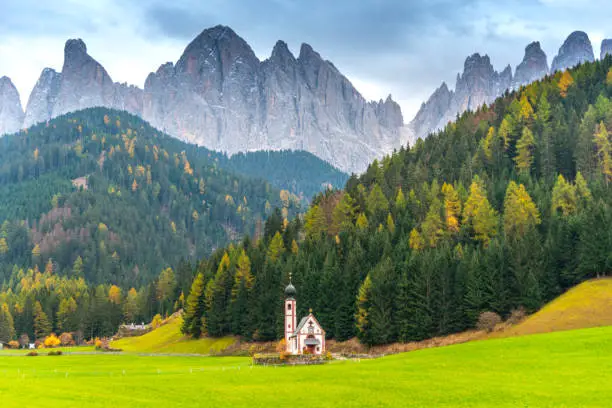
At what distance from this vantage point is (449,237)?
117 m

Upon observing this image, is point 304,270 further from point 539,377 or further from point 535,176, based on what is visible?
point 539,377

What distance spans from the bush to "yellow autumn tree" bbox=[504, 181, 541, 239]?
19.1m

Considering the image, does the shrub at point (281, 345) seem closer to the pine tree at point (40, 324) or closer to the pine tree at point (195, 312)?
the pine tree at point (195, 312)

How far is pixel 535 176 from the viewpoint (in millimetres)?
136625

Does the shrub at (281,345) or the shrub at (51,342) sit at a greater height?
the shrub at (281,345)

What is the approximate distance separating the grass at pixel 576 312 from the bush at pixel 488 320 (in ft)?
14.5

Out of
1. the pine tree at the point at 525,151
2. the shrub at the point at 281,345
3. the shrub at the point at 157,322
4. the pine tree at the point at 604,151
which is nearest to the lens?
the shrub at the point at 281,345

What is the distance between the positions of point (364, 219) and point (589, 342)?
239 feet

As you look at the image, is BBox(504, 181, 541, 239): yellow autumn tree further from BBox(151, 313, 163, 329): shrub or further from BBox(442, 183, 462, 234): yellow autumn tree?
BBox(151, 313, 163, 329): shrub

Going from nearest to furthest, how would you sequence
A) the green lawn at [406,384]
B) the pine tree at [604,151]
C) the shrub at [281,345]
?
the green lawn at [406,384] < the shrub at [281,345] < the pine tree at [604,151]

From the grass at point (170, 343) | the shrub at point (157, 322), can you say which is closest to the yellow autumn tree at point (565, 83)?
the grass at point (170, 343)

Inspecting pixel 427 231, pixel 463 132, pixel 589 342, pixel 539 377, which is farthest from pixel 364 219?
pixel 539 377

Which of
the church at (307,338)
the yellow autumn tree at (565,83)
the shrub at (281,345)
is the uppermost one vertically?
the yellow autumn tree at (565,83)

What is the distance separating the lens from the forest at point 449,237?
95.2 meters
